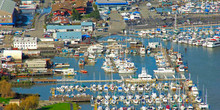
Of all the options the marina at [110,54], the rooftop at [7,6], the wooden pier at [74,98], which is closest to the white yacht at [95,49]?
the marina at [110,54]

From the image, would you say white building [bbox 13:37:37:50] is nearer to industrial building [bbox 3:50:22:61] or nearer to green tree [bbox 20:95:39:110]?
industrial building [bbox 3:50:22:61]

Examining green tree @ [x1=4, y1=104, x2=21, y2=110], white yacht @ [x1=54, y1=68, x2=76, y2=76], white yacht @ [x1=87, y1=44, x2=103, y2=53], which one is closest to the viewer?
green tree @ [x1=4, y1=104, x2=21, y2=110]

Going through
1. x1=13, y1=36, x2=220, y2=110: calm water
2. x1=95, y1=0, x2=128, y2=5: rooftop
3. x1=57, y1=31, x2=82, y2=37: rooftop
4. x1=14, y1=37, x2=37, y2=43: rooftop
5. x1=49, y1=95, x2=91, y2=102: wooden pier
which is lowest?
x1=13, y1=36, x2=220, y2=110: calm water

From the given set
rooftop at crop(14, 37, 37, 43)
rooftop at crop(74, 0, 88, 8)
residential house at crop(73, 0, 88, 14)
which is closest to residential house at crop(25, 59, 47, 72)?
rooftop at crop(14, 37, 37, 43)

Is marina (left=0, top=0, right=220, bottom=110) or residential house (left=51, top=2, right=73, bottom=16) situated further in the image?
residential house (left=51, top=2, right=73, bottom=16)

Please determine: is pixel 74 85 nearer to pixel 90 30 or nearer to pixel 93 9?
pixel 90 30

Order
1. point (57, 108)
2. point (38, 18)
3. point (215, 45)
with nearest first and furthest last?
point (57, 108) < point (215, 45) < point (38, 18)

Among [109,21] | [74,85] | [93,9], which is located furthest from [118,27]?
[74,85]

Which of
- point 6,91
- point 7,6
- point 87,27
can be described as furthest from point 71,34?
point 6,91

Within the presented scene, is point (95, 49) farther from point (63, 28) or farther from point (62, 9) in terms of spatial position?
point (62, 9)
